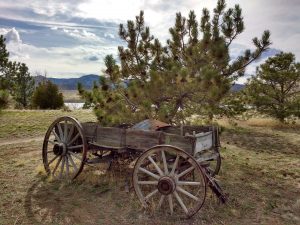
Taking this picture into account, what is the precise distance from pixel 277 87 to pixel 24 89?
32.0m

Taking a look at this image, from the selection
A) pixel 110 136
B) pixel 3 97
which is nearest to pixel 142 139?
pixel 110 136

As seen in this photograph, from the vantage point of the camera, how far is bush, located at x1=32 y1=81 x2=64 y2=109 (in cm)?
2992

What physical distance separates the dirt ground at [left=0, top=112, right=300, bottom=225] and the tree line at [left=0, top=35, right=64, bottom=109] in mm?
14326

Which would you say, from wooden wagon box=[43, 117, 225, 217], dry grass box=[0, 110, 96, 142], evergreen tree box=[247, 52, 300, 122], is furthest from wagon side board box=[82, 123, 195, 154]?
evergreen tree box=[247, 52, 300, 122]

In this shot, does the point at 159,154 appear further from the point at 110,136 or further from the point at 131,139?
the point at 110,136

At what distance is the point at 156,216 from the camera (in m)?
6.12

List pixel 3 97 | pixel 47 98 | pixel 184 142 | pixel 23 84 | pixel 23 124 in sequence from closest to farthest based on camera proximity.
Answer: pixel 184 142, pixel 23 124, pixel 3 97, pixel 47 98, pixel 23 84

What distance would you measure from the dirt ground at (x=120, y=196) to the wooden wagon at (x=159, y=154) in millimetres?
342

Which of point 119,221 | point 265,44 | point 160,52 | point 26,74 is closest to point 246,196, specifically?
point 119,221

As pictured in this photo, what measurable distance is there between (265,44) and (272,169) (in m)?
3.69

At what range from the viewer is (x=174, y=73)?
30.3ft

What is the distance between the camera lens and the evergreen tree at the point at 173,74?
30.7ft

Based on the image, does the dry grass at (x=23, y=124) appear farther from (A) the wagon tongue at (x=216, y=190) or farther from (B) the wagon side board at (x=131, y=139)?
(A) the wagon tongue at (x=216, y=190)

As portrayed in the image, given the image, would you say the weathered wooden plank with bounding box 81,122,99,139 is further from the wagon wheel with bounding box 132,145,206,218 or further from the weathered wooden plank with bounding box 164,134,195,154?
the weathered wooden plank with bounding box 164,134,195,154
